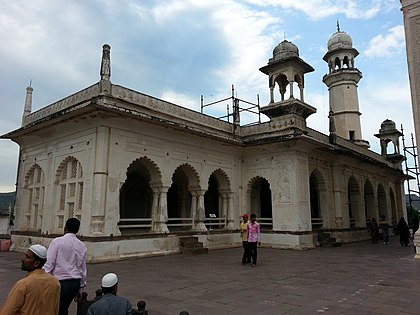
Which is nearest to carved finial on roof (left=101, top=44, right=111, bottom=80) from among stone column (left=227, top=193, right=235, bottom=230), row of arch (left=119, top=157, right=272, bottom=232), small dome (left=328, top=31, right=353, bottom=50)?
row of arch (left=119, top=157, right=272, bottom=232)

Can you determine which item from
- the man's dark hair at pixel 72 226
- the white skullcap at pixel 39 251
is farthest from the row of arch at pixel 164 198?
the white skullcap at pixel 39 251

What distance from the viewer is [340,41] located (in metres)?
24.2

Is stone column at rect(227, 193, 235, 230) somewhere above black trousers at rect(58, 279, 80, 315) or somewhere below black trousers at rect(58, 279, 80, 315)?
above

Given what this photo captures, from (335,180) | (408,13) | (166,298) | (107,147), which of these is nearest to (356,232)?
Answer: (335,180)

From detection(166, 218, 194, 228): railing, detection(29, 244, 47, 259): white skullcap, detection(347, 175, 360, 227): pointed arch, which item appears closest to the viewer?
detection(29, 244, 47, 259): white skullcap

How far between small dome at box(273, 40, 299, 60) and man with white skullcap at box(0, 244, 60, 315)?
51.3ft

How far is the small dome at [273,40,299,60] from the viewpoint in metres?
16.6

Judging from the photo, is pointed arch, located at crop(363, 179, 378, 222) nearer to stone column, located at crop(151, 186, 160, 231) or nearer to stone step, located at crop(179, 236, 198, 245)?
stone step, located at crop(179, 236, 198, 245)

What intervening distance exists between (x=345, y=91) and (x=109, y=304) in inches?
947

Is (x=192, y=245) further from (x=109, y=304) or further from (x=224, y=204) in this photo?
(x=109, y=304)

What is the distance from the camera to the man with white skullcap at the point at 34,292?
240 cm

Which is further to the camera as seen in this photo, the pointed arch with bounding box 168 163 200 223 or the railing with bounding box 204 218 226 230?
the pointed arch with bounding box 168 163 200 223

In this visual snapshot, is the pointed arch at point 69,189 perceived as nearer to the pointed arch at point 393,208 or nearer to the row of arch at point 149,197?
the row of arch at point 149,197

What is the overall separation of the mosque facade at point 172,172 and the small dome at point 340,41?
861cm
